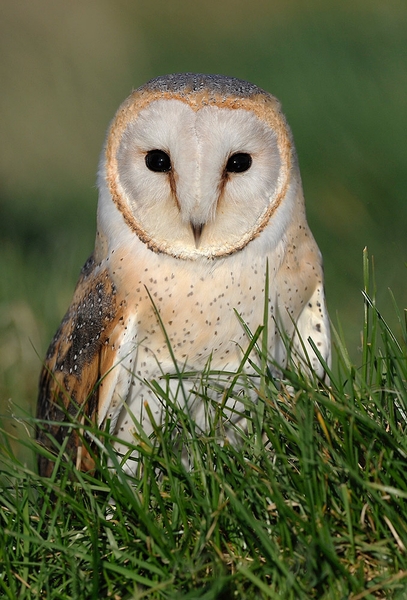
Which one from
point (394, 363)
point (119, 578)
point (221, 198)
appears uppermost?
point (221, 198)

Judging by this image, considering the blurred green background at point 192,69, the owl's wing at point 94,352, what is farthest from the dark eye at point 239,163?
the blurred green background at point 192,69

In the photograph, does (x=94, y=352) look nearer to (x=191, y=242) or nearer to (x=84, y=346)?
(x=84, y=346)

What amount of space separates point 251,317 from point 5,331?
7.67 ft

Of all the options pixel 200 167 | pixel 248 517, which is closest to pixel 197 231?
pixel 200 167

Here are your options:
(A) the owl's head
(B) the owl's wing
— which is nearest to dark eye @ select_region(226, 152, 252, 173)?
(A) the owl's head

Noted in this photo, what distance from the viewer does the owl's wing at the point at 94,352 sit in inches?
104

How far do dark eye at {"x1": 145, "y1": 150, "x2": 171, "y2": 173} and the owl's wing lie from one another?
0.45 m

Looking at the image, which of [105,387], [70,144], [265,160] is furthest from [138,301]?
[70,144]

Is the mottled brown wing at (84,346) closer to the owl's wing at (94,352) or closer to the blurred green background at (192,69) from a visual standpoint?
the owl's wing at (94,352)

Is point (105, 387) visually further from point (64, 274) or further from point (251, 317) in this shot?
point (64, 274)

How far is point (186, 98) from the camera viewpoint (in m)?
2.43

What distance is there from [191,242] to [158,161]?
274mm

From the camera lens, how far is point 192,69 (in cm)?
834

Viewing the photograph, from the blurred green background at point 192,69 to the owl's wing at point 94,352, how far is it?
33 centimetres
